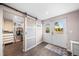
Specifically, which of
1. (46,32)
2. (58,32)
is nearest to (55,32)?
(58,32)

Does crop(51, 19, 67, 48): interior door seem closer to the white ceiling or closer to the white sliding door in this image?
the white sliding door

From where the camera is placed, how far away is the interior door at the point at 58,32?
4293mm

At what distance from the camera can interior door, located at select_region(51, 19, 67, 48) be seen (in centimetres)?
429

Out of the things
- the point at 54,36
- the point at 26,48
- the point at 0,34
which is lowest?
the point at 26,48

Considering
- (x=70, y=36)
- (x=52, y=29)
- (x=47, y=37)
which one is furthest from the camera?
(x=47, y=37)

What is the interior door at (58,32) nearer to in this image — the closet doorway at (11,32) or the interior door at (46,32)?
the interior door at (46,32)

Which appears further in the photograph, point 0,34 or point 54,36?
point 54,36

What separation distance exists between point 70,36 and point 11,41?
427 cm

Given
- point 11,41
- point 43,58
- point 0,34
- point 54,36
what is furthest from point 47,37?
point 43,58

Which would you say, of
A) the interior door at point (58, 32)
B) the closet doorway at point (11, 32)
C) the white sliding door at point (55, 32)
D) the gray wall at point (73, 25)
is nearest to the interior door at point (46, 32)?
the white sliding door at point (55, 32)

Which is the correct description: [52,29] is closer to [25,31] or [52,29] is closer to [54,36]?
[54,36]

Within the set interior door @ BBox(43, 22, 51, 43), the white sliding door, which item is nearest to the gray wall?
the white sliding door

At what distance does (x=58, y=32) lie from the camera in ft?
15.5

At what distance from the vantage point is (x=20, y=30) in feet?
20.9
